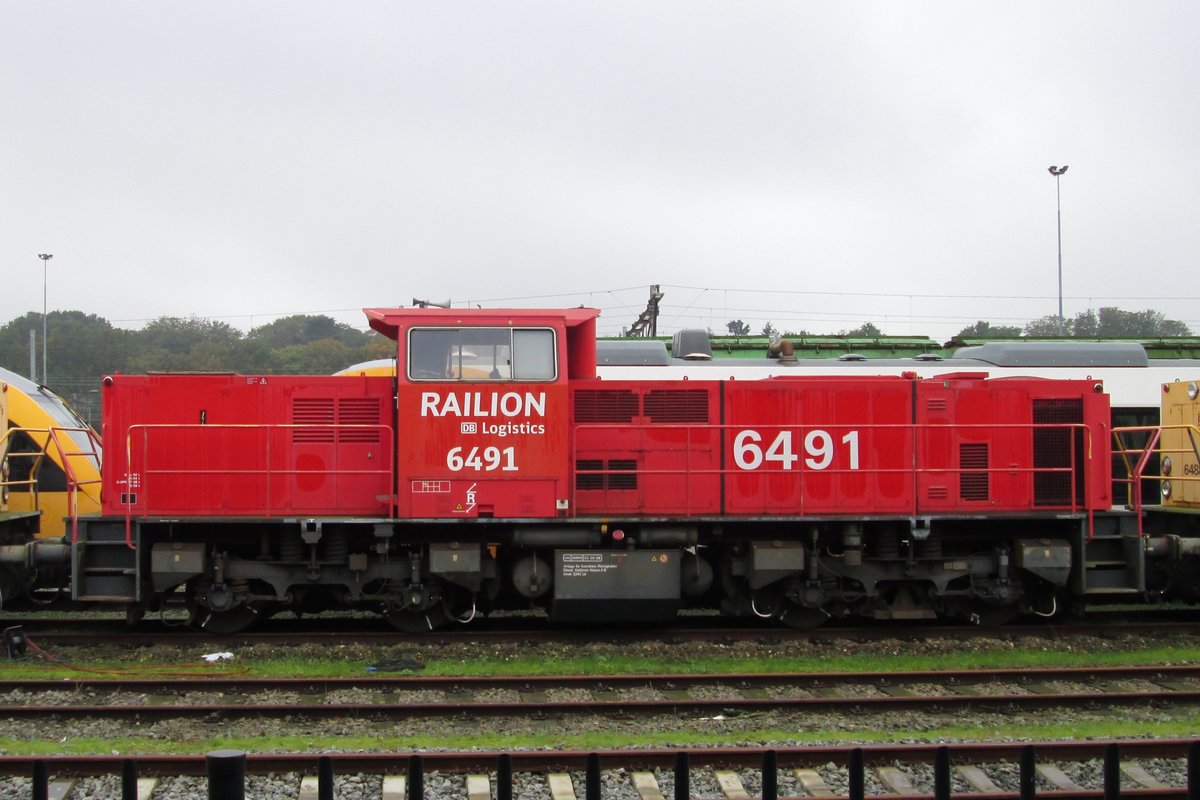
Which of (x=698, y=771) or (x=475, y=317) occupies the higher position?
(x=475, y=317)

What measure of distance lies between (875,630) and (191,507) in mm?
8645

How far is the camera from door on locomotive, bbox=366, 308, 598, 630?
1069 cm

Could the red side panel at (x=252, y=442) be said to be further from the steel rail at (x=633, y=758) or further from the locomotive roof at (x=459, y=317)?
the steel rail at (x=633, y=758)

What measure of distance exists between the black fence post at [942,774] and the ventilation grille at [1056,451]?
27.2ft

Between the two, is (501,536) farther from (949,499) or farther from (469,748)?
(949,499)

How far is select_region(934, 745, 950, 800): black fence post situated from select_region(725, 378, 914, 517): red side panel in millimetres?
6837

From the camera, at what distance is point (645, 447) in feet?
37.7

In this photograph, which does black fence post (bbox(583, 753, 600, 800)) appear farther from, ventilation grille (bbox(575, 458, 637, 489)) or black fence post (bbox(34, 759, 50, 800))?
ventilation grille (bbox(575, 458, 637, 489))

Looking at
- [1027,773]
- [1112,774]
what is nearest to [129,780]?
[1027,773]

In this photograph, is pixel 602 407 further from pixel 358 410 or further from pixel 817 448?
pixel 358 410

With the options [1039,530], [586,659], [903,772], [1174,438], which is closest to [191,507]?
[586,659]

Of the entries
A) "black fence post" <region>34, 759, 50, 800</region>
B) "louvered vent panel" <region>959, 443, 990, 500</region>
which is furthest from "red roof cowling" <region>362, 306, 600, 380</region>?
"black fence post" <region>34, 759, 50, 800</region>

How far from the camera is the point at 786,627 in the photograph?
39.1 ft

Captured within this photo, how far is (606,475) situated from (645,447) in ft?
1.97
